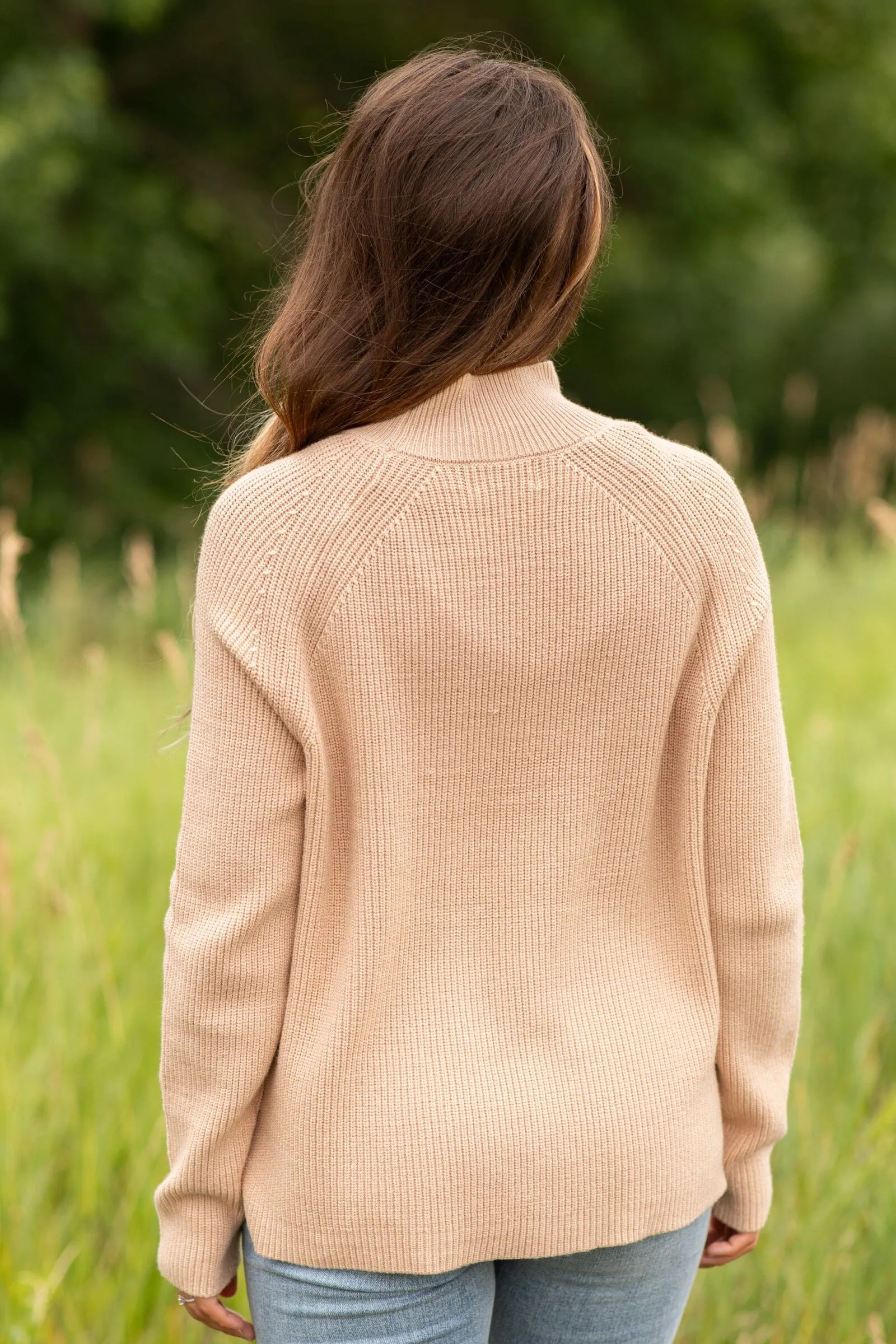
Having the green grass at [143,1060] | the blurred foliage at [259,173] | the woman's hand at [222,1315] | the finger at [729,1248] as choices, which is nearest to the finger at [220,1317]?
the woman's hand at [222,1315]

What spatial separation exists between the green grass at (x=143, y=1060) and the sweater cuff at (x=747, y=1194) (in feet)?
1.60

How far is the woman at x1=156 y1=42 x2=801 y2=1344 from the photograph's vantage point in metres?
1.11

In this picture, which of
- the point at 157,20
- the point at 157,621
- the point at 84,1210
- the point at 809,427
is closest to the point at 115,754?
the point at 84,1210

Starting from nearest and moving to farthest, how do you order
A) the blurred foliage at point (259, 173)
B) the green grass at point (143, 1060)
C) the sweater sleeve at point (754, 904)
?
the sweater sleeve at point (754, 904) → the green grass at point (143, 1060) → the blurred foliage at point (259, 173)

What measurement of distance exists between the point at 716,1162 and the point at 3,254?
23.1 feet

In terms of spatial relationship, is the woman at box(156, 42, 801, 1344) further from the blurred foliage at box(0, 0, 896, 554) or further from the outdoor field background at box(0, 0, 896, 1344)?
the blurred foliage at box(0, 0, 896, 554)

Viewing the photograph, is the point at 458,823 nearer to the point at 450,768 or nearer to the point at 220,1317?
the point at 450,768

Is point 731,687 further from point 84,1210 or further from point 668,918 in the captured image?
point 84,1210

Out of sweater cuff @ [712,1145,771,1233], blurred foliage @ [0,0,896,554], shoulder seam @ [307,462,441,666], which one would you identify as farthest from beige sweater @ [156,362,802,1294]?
blurred foliage @ [0,0,896,554]

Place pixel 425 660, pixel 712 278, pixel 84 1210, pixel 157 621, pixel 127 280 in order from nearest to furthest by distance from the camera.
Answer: pixel 425 660 → pixel 84 1210 → pixel 157 621 → pixel 127 280 → pixel 712 278

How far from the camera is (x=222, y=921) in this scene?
45.9 inches

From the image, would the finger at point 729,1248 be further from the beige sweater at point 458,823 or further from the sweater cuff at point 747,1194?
the beige sweater at point 458,823

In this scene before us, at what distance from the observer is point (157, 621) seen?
7137 millimetres

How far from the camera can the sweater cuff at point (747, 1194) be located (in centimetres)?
138
